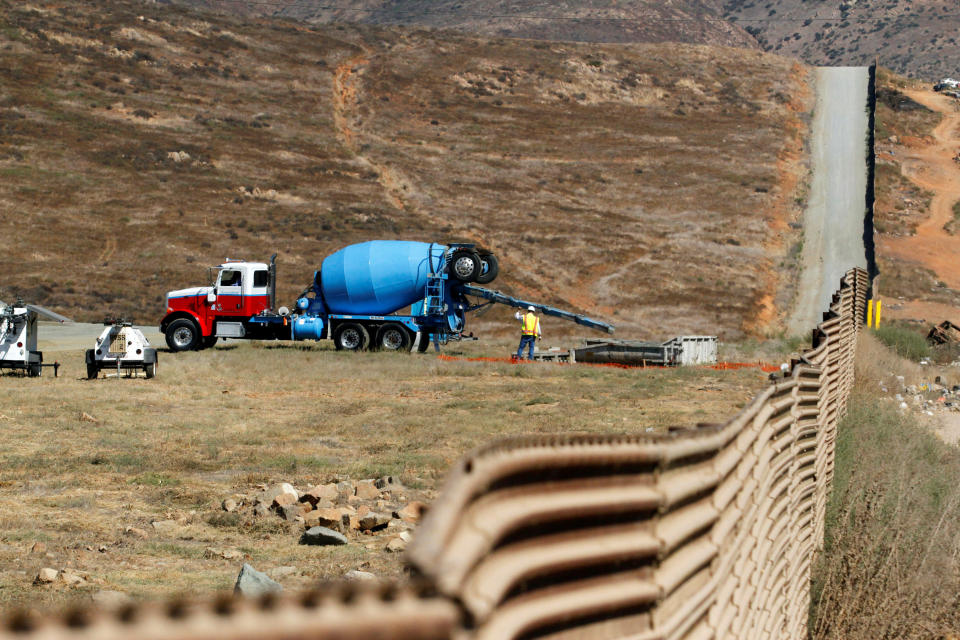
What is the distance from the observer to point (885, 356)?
2228 centimetres

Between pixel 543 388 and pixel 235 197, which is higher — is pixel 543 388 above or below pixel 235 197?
below

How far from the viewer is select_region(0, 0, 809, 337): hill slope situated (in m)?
51.4

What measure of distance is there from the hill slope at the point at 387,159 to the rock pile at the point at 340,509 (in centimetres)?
3307

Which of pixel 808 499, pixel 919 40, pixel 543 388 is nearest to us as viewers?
pixel 808 499

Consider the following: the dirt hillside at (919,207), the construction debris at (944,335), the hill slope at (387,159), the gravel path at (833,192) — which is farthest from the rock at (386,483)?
the dirt hillside at (919,207)

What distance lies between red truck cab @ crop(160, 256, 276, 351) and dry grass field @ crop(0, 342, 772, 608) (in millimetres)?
2936

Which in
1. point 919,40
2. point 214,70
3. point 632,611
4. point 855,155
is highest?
point 919,40

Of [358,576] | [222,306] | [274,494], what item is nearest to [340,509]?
[274,494]

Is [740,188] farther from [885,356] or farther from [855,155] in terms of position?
[885,356]

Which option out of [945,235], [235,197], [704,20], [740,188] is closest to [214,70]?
[235,197]

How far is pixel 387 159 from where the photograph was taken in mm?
70500

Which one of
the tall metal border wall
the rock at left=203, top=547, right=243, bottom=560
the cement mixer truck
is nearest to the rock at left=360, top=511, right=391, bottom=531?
the rock at left=203, top=547, right=243, bottom=560

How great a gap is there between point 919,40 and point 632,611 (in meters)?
168

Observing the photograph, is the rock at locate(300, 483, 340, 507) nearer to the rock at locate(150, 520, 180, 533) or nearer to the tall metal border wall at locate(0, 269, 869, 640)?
the rock at locate(150, 520, 180, 533)
